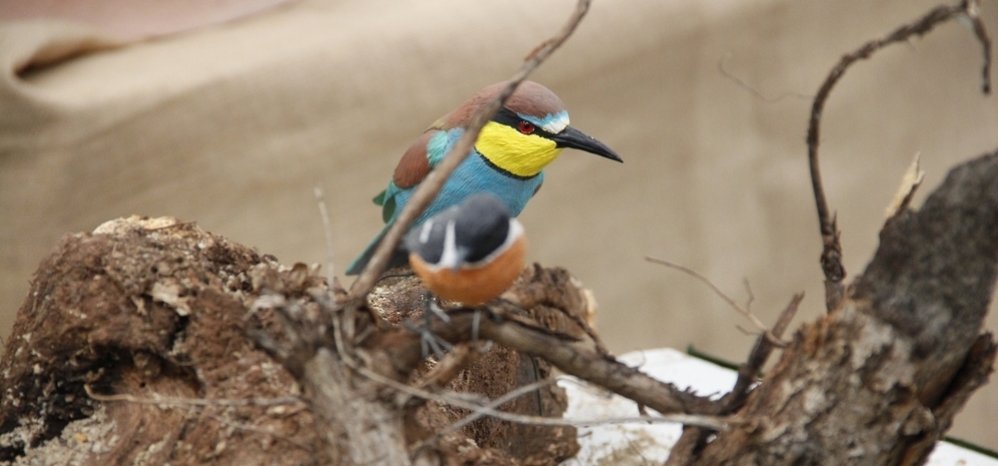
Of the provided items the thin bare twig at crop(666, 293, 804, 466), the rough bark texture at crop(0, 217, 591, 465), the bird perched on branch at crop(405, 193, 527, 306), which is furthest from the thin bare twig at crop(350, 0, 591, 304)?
the thin bare twig at crop(666, 293, 804, 466)

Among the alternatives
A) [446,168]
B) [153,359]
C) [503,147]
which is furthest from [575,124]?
[446,168]

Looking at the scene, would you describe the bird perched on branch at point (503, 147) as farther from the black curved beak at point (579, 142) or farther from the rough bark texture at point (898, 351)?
the rough bark texture at point (898, 351)

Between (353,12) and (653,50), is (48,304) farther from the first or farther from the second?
(653,50)

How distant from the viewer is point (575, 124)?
2602 mm

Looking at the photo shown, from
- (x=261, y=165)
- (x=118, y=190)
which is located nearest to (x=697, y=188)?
(x=261, y=165)

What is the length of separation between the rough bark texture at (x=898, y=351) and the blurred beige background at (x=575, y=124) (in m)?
1.04

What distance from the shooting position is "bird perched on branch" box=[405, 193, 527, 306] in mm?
982

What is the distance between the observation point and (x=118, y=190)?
90.4 inches

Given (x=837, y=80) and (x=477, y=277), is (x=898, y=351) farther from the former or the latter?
(x=477, y=277)

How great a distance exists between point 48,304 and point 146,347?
134 millimetres

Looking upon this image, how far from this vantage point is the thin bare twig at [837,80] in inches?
34.9

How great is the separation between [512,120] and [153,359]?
1.83ft

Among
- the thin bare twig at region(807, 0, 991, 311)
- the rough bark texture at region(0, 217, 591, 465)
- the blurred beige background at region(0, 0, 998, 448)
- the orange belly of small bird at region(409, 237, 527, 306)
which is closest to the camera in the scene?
the thin bare twig at region(807, 0, 991, 311)

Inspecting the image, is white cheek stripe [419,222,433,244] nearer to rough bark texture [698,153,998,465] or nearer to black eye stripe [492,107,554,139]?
rough bark texture [698,153,998,465]
